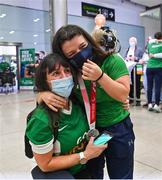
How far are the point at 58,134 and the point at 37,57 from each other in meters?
8.93

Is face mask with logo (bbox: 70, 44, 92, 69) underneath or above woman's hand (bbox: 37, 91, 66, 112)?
above

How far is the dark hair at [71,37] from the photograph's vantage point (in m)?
1.08

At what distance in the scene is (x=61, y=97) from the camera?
1119 mm

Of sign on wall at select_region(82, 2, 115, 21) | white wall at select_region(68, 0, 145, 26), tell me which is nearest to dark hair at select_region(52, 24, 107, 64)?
white wall at select_region(68, 0, 145, 26)

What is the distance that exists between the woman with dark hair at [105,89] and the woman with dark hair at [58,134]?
5cm

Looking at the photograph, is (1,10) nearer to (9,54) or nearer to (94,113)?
(9,54)

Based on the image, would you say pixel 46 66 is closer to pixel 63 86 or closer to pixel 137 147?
pixel 63 86

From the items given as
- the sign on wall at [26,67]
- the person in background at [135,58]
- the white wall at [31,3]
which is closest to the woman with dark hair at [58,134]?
the person in background at [135,58]

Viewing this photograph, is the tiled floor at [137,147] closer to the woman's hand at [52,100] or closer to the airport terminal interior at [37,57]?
the airport terminal interior at [37,57]

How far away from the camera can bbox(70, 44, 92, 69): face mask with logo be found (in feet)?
3.51

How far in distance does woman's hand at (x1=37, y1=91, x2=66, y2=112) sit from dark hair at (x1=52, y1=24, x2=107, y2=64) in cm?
19

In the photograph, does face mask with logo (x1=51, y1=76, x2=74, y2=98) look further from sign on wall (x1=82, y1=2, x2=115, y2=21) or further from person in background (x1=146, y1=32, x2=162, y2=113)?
sign on wall (x1=82, y1=2, x2=115, y2=21)

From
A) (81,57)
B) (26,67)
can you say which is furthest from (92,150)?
(26,67)

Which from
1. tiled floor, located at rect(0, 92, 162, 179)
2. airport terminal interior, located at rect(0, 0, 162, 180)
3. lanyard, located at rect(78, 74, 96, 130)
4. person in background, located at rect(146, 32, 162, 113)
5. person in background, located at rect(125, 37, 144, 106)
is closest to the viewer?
lanyard, located at rect(78, 74, 96, 130)
